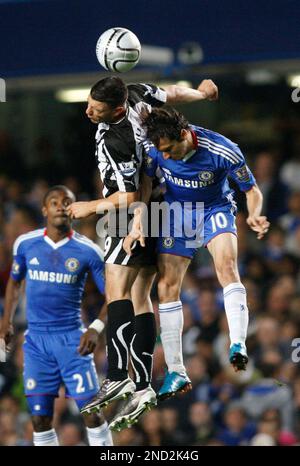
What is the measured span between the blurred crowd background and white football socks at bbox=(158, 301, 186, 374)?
5.36 ft

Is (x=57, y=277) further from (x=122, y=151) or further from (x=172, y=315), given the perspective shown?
(x=122, y=151)

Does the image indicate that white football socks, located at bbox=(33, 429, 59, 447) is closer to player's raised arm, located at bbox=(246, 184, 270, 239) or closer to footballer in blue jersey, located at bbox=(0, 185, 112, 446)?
footballer in blue jersey, located at bbox=(0, 185, 112, 446)

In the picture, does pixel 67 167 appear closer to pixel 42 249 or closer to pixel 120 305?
pixel 42 249

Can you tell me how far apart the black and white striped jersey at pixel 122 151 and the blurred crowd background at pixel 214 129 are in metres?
2.57

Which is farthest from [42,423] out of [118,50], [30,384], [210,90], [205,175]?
[118,50]

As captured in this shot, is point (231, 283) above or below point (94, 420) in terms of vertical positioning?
above

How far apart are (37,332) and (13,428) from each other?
10.8 feet

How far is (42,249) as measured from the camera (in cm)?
1048

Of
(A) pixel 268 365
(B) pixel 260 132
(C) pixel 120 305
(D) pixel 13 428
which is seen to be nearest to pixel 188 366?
(A) pixel 268 365

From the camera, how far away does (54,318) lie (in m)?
10.4

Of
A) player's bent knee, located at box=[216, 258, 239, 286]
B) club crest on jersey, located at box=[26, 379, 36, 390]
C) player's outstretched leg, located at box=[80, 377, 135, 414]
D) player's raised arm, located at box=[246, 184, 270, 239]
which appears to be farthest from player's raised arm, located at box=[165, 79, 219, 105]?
club crest on jersey, located at box=[26, 379, 36, 390]

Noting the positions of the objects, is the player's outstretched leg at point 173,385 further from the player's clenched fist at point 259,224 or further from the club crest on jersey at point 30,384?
the club crest on jersey at point 30,384

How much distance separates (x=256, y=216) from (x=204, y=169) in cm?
50

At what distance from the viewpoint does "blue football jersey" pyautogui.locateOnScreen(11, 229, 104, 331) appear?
1039 centimetres
